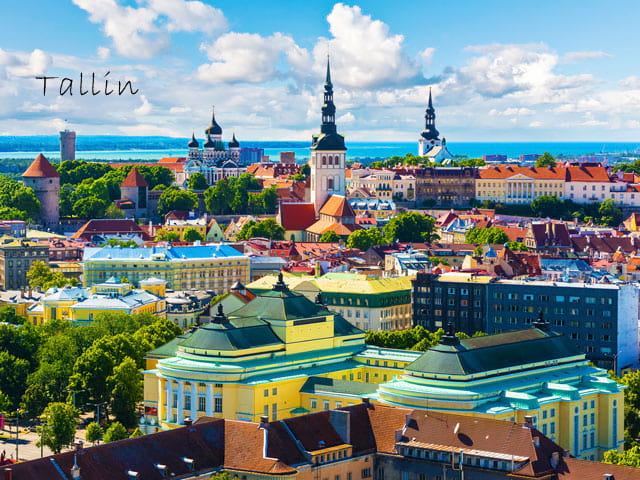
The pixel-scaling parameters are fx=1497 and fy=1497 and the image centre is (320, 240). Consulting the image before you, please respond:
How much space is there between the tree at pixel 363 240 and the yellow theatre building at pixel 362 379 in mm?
77827

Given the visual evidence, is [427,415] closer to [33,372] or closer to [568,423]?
[568,423]

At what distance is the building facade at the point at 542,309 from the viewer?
100 meters

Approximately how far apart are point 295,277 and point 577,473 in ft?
210

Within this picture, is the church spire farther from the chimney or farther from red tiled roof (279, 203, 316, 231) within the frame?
the chimney

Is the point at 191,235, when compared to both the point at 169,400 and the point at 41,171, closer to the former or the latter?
the point at 41,171

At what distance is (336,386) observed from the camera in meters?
74.7

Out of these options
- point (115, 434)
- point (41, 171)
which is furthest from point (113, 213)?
point (115, 434)

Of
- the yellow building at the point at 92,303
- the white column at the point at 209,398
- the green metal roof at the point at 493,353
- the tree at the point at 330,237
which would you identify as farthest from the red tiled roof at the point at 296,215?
the white column at the point at 209,398

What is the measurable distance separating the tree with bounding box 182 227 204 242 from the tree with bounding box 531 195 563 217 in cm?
4867

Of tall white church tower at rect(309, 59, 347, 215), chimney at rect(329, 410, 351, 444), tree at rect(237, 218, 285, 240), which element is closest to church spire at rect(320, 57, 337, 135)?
tall white church tower at rect(309, 59, 347, 215)

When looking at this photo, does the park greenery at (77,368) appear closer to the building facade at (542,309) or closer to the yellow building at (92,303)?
the yellow building at (92,303)

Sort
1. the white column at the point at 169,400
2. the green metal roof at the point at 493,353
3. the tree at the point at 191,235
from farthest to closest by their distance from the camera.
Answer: the tree at the point at 191,235
the white column at the point at 169,400
the green metal roof at the point at 493,353

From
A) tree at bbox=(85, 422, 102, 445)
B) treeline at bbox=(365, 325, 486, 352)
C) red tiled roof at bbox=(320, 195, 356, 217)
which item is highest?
red tiled roof at bbox=(320, 195, 356, 217)

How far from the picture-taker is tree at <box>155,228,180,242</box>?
165 meters
